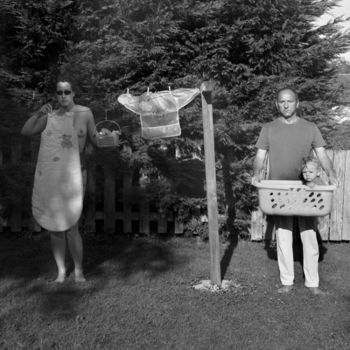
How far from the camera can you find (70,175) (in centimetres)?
450

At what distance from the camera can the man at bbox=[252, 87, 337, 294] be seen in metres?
4.40

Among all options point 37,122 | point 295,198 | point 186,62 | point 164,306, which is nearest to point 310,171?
point 295,198

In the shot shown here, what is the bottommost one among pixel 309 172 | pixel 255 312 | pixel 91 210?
pixel 255 312

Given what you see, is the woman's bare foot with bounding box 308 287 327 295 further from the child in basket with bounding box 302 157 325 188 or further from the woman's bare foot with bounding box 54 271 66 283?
the woman's bare foot with bounding box 54 271 66 283

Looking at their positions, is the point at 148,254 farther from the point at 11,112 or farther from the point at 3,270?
the point at 11,112

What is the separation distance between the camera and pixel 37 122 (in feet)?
14.7

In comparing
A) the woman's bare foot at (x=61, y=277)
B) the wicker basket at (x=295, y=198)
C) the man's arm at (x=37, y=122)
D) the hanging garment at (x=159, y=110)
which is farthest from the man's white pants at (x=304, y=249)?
the man's arm at (x=37, y=122)

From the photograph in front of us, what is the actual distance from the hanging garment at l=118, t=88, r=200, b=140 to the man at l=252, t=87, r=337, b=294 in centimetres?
99

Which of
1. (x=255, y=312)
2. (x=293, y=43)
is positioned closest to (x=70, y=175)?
(x=255, y=312)

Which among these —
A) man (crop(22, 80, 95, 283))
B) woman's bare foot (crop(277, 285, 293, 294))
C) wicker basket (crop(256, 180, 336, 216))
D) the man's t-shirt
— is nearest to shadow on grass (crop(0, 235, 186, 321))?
man (crop(22, 80, 95, 283))

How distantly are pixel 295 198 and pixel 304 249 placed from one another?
557 millimetres

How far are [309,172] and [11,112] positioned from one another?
4274 mm

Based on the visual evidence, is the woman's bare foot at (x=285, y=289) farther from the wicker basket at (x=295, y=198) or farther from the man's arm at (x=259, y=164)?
the man's arm at (x=259, y=164)

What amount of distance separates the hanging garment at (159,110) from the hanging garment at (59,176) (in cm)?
90
